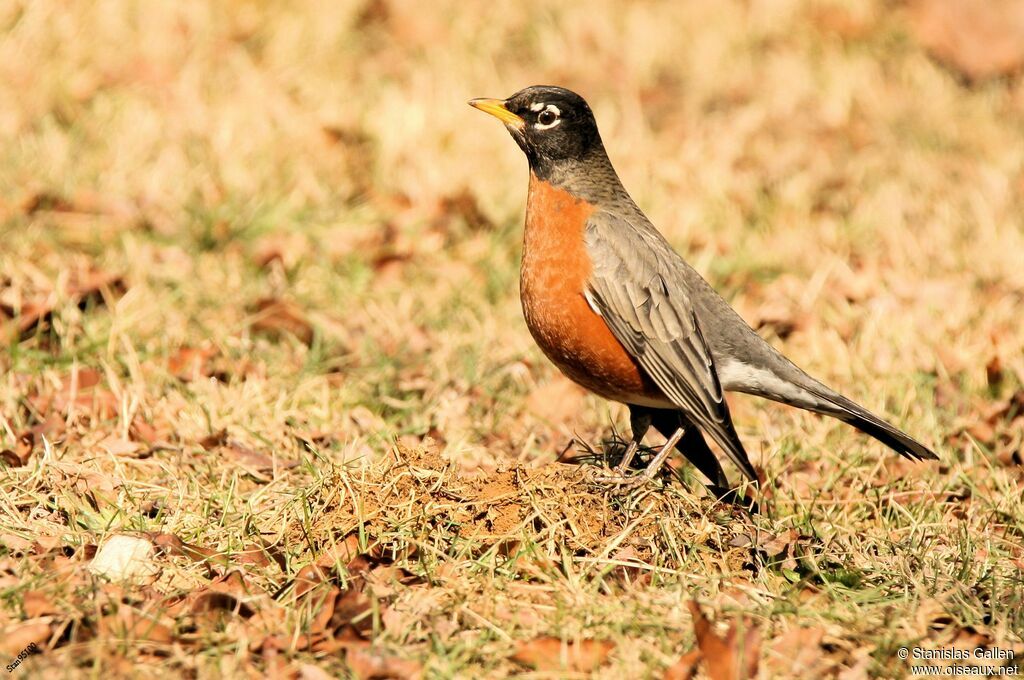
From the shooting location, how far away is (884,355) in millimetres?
5637

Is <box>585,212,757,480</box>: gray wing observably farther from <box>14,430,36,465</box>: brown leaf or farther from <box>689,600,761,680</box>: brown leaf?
<box>14,430,36,465</box>: brown leaf

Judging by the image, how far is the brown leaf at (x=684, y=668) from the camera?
305 cm

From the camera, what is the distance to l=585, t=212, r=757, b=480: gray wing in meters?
4.18

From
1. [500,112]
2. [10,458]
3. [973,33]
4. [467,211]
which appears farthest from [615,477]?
[973,33]

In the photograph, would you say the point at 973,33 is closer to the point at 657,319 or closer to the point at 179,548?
the point at 657,319

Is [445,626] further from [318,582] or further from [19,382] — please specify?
[19,382]

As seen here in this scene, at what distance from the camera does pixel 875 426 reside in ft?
13.6

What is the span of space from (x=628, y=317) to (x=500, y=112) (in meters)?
1.17

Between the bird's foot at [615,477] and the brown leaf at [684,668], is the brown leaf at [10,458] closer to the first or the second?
the bird's foot at [615,477]

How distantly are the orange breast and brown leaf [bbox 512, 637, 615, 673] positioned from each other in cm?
130

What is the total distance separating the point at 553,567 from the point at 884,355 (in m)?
2.77

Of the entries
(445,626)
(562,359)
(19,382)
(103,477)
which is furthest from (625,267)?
(19,382)

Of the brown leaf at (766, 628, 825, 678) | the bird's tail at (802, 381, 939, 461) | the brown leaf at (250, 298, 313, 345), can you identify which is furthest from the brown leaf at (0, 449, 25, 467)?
the bird's tail at (802, 381, 939, 461)

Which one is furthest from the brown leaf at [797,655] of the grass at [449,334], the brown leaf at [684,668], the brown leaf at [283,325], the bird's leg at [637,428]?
the brown leaf at [283,325]
